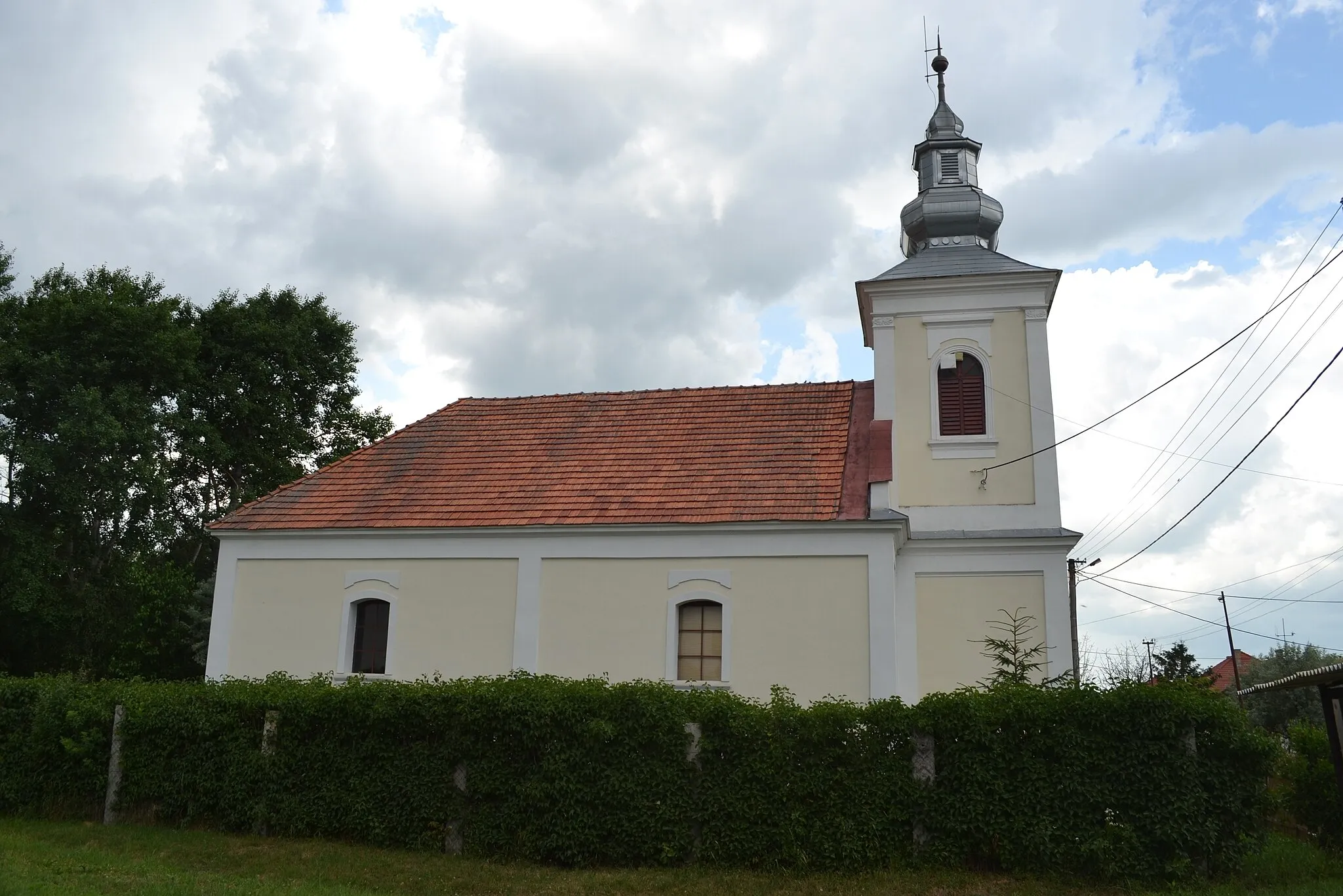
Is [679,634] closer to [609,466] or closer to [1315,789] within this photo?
[609,466]

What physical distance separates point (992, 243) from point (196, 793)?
17.2 meters

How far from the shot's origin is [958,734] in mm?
10523

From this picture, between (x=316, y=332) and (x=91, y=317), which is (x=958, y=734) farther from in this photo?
(x=316, y=332)

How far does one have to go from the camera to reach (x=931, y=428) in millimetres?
18594

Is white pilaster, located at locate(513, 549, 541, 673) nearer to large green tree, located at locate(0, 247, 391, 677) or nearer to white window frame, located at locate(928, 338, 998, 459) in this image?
white window frame, located at locate(928, 338, 998, 459)

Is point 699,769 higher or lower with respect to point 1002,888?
higher

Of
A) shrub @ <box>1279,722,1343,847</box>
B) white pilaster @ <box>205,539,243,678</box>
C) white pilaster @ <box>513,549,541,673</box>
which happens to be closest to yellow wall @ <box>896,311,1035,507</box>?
white pilaster @ <box>513,549,541,673</box>

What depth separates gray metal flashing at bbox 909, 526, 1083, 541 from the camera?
1705 cm

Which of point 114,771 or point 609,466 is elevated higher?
point 609,466

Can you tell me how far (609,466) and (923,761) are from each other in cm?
939

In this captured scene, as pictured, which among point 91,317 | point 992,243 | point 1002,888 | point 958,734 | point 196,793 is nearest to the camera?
point 1002,888

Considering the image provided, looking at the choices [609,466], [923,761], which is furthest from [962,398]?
[923,761]

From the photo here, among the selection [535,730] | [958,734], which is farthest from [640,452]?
[958,734]

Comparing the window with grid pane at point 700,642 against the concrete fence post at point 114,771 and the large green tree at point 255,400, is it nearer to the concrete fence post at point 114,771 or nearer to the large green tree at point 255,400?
the concrete fence post at point 114,771
